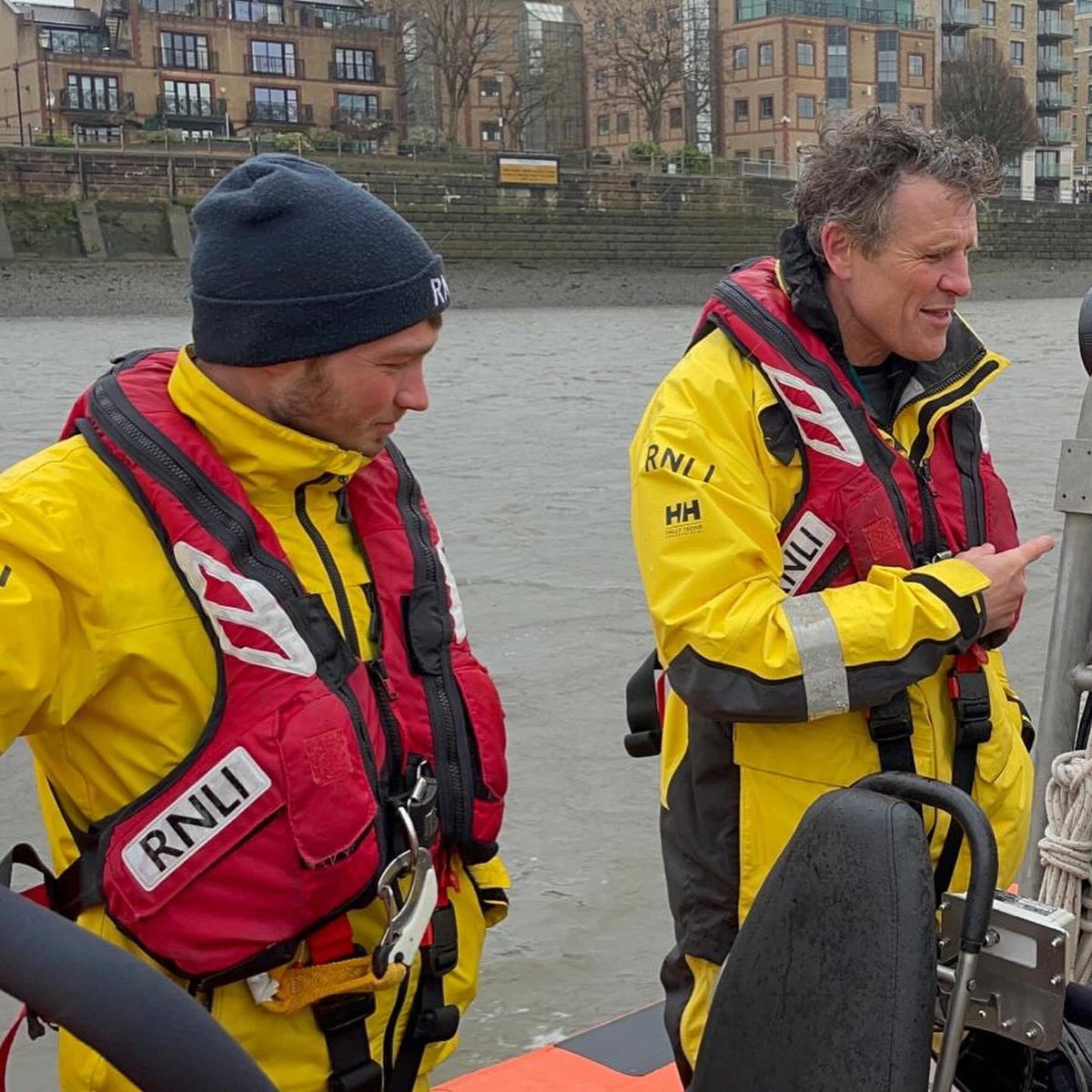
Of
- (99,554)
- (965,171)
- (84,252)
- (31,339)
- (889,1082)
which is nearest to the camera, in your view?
(889,1082)

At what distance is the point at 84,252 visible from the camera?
39031 millimetres

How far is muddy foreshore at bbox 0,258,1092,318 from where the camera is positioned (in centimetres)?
3422

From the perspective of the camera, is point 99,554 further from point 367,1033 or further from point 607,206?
point 607,206

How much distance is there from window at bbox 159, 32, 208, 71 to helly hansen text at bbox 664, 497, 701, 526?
5962cm

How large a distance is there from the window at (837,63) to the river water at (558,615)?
48.2 metres

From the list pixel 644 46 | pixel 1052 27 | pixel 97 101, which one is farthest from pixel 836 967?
pixel 1052 27

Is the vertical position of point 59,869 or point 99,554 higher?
point 99,554

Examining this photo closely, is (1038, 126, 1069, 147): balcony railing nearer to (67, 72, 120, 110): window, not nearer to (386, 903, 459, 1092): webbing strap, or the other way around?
(67, 72, 120, 110): window

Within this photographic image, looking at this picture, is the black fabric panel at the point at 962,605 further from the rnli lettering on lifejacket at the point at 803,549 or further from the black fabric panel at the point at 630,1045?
the black fabric panel at the point at 630,1045

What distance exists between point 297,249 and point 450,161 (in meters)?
50.6

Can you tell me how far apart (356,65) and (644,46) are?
12006 millimetres

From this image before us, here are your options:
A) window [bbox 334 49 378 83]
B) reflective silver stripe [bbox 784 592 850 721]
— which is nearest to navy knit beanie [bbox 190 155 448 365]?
reflective silver stripe [bbox 784 592 850 721]

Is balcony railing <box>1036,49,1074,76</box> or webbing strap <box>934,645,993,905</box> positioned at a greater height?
balcony railing <box>1036,49,1074,76</box>

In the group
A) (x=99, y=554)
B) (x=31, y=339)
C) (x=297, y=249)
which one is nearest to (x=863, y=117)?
(x=297, y=249)
